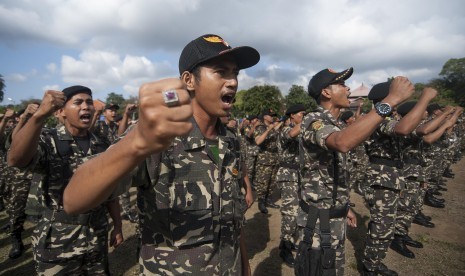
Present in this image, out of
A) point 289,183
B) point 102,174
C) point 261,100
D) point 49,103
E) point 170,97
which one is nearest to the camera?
point 170,97

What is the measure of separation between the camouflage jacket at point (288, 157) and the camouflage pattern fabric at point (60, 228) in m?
4.19

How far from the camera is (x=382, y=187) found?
4.71m

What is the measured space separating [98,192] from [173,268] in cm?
94

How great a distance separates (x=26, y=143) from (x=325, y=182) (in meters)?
3.05

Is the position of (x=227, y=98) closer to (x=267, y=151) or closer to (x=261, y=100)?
(x=267, y=151)

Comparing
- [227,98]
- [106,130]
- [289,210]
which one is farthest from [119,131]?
[227,98]

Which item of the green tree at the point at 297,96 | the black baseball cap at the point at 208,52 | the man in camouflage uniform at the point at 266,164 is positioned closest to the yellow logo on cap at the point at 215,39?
the black baseball cap at the point at 208,52

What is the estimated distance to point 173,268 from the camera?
1.66m

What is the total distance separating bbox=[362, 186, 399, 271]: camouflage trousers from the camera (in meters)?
4.45

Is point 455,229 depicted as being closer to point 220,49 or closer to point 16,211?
point 220,49

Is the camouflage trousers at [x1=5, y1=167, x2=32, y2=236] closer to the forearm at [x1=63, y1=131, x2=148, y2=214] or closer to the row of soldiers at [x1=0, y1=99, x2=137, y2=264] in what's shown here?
the row of soldiers at [x1=0, y1=99, x2=137, y2=264]

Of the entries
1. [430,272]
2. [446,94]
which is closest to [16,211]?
[430,272]

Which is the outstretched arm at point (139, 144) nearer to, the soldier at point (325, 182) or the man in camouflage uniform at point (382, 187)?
the soldier at point (325, 182)

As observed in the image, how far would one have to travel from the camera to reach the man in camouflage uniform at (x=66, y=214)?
2734 mm
